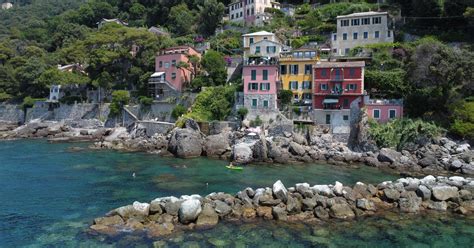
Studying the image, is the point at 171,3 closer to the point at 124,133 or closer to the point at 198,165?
the point at 124,133

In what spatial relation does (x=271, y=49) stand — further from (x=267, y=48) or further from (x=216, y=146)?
→ (x=216, y=146)

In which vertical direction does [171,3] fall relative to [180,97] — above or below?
above

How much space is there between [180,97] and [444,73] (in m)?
31.4

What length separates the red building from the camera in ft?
144

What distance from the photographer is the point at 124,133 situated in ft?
174

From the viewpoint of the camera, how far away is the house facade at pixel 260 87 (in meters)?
46.5

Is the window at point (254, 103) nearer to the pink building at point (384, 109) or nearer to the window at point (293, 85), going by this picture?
the window at point (293, 85)

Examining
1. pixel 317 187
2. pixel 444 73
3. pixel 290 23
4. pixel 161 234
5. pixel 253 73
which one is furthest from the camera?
pixel 290 23

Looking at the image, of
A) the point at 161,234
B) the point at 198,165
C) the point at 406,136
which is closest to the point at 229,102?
the point at 198,165

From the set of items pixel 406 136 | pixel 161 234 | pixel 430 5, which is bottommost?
pixel 161 234

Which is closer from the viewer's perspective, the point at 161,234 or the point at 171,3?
the point at 161,234

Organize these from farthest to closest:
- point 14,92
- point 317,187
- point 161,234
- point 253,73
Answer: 1. point 14,92
2. point 253,73
3. point 317,187
4. point 161,234

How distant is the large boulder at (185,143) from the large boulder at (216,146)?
0.87m

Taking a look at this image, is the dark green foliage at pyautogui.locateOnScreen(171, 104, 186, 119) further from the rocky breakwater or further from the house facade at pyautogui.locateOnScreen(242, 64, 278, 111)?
the rocky breakwater
